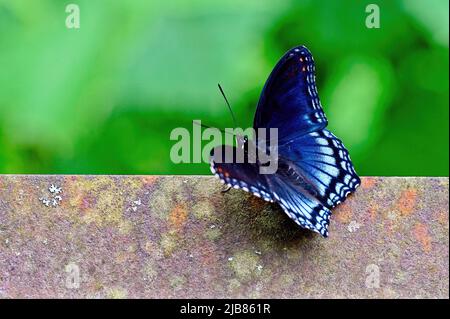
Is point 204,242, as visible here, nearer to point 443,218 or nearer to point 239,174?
point 239,174

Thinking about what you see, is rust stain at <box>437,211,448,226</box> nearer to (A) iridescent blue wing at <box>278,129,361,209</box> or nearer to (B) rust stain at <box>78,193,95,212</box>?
(A) iridescent blue wing at <box>278,129,361,209</box>

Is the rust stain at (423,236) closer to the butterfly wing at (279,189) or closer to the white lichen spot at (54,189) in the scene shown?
the butterfly wing at (279,189)

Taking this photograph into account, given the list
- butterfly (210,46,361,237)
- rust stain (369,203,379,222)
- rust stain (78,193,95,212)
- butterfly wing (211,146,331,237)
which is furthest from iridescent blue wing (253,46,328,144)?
rust stain (78,193,95,212)

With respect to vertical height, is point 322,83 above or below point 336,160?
above

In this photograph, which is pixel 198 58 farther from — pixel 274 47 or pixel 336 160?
pixel 336 160

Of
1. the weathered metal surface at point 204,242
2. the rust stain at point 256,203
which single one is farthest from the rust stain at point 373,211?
the rust stain at point 256,203

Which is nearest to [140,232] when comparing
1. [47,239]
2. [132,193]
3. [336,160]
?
[132,193]

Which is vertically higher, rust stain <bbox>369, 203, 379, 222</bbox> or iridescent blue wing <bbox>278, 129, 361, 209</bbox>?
iridescent blue wing <bbox>278, 129, 361, 209</bbox>

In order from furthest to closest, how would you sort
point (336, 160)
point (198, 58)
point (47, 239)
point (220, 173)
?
point (198, 58) < point (336, 160) < point (47, 239) < point (220, 173)

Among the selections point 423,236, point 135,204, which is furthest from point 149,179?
point 423,236
